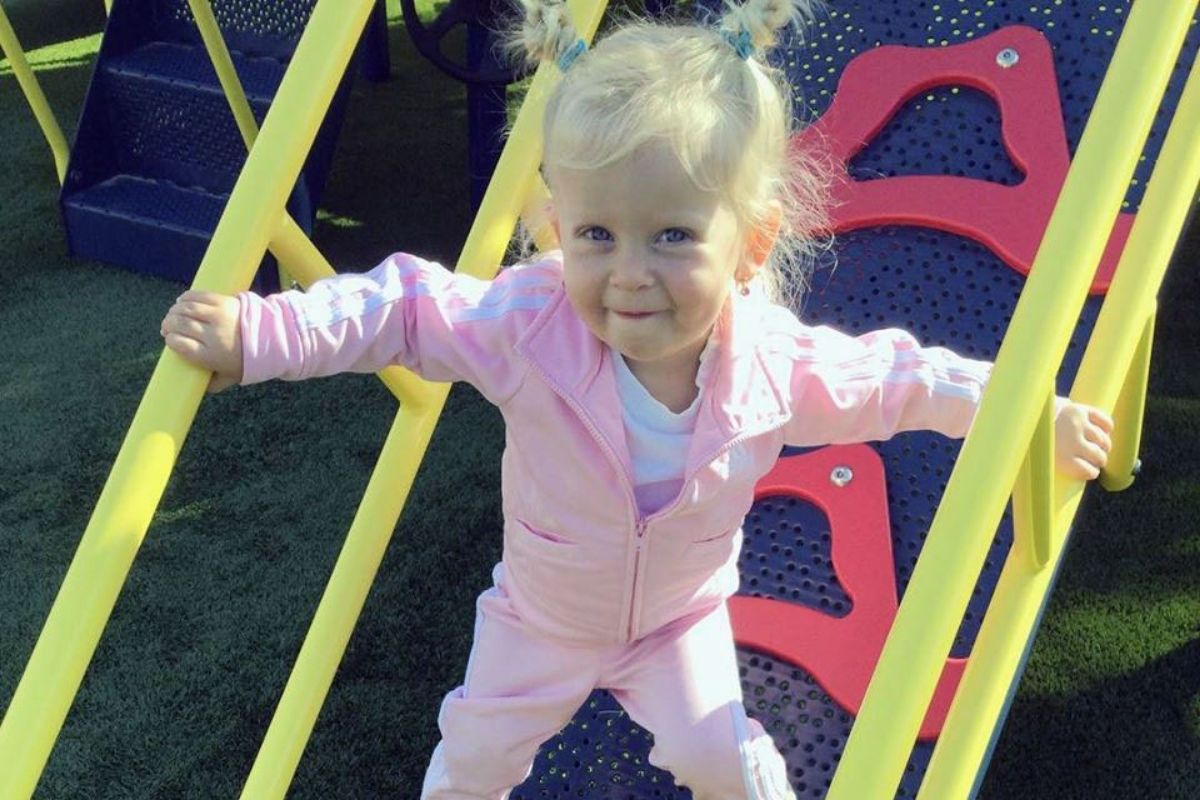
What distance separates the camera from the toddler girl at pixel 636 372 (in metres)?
1.39

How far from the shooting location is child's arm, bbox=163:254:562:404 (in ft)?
4.50

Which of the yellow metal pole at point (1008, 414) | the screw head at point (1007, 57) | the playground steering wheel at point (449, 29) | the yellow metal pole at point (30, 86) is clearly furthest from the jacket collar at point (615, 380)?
the yellow metal pole at point (30, 86)

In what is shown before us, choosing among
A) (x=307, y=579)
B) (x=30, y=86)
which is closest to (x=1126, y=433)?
(x=307, y=579)

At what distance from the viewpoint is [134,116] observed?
165 inches

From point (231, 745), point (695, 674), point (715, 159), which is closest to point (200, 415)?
point (231, 745)

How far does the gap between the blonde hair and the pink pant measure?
20.3 inches

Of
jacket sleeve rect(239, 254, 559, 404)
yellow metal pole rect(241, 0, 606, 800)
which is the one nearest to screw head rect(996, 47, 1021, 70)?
yellow metal pole rect(241, 0, 606, 800)

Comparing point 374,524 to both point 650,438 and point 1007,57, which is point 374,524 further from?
point 1007,57

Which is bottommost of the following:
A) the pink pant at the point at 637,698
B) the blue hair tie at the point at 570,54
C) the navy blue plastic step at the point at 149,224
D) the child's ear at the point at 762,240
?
the navy blue plastic step at the point at 149,224

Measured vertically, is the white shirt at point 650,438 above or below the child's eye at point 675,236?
below

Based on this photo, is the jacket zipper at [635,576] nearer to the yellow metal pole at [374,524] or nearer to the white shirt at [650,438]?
the white shirt at [650,438]

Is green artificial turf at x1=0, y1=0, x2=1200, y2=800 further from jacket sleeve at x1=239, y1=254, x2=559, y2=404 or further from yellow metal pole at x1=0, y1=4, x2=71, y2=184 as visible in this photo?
jacket sleeve at x1=239, y1=254, x2=559, y2=404

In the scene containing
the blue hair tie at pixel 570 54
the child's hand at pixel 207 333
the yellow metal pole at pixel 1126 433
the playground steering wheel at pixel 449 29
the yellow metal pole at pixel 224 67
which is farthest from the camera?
the yellow metal pole at pixel 224 67

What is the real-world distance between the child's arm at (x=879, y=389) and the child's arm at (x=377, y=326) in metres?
0.30
